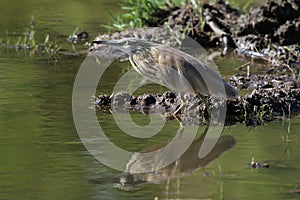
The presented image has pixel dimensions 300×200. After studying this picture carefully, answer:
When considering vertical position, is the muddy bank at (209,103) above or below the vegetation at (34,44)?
below

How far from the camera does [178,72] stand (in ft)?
23.0

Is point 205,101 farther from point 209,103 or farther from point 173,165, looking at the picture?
point 173,165

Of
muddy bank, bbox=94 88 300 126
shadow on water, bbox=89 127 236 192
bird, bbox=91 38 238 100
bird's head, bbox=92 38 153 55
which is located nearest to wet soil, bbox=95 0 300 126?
muddy bank, bbox=94 88 300 126

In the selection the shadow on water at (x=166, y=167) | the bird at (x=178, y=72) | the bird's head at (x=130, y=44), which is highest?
the bird's head at (x=130, y=44)

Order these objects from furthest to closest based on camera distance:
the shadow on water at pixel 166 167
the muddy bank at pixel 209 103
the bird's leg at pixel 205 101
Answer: the muddy bank at pixel 209 103, the bird's leg at pixel 205 101, the shadow on water at pixel 166 167

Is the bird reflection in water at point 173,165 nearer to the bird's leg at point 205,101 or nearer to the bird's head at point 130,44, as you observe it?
the bird's leg at point 205,101

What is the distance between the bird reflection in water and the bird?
50 cm

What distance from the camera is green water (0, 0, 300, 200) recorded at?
520cm

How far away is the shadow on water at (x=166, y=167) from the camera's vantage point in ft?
17.8

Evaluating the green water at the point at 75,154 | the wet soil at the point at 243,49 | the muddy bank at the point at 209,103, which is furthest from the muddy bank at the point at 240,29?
the muddy bank at the point at 209,103

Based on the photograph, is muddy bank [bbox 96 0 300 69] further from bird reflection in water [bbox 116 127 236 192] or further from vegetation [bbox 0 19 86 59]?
bird reflection in water [bbox 116 127 236 192]

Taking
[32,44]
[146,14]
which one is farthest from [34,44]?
[146,14]

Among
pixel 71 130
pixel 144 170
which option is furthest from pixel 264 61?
pixel 144 170

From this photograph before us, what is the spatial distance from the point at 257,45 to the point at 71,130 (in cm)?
445
